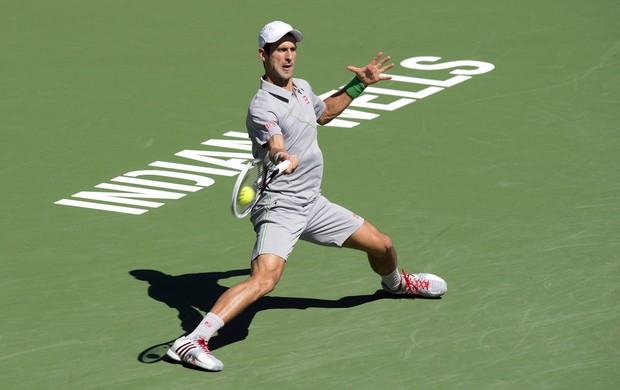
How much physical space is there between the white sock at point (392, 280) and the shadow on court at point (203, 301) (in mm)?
178

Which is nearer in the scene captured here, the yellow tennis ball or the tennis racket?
the tennis racket

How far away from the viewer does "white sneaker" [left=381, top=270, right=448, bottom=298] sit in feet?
38.7

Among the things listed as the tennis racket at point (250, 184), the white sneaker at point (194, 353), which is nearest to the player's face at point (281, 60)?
the tennis racket at point (250, 184)

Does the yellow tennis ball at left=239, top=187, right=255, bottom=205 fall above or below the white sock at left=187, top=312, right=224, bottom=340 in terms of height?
above

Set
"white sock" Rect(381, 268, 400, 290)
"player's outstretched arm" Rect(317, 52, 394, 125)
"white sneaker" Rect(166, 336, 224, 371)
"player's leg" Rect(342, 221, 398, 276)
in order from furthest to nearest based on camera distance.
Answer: "player's outstretched arm" Rect(317, 52, 394, 125)
"white sock" Rect(381, 268, 400, 290)
"player's leg" Rect(342, 221, 398, 276)
"white sneaker" Rect(166, 336, 224, 371)

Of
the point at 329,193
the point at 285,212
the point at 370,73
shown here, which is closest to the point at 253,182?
the point at 285,212

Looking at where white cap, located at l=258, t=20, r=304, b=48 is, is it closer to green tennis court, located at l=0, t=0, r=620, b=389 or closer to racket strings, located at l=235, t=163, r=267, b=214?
racket strings, located at l=235, t=163, r=267, b=214

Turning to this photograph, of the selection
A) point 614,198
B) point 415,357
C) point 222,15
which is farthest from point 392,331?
point 222,15

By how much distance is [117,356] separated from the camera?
1095 centimetres

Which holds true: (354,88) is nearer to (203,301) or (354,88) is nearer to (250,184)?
(250,184)

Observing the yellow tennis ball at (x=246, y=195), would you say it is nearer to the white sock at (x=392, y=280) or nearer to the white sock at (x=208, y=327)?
the white sock at (x=208, y=327)

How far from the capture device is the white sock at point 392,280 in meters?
11.8

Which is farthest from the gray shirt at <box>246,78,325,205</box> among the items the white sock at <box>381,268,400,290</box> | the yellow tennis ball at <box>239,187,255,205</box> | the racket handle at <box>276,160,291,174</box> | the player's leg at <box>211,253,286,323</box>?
the white sock at <box>381,268,400,290</box>

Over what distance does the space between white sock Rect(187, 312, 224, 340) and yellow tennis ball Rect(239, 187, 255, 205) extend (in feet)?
2.72
